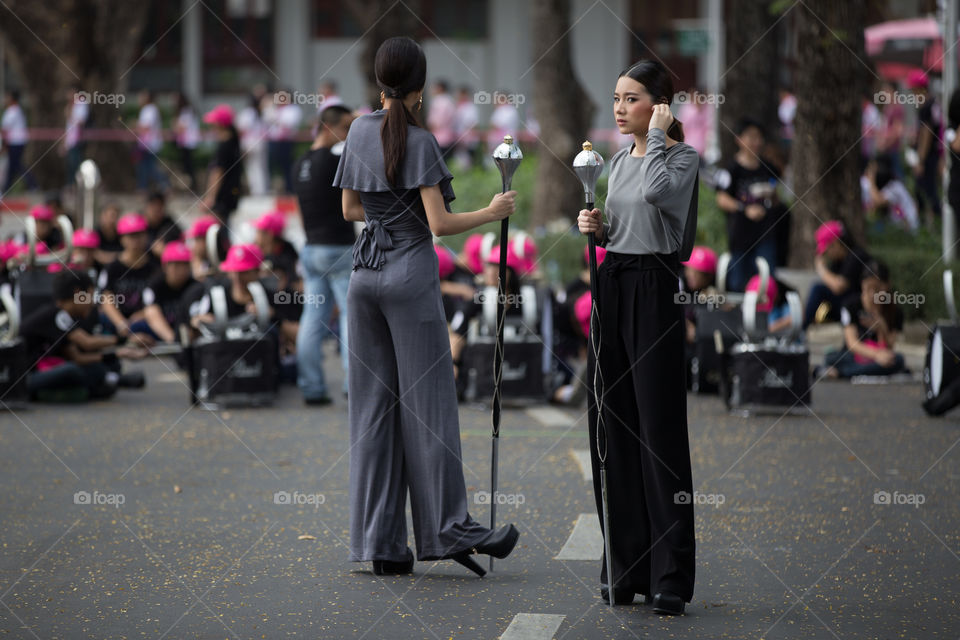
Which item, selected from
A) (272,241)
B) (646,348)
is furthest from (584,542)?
(272,241)

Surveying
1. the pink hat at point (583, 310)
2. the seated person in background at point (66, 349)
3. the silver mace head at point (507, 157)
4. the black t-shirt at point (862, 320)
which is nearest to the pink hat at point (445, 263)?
the pink hat at point (583, 310)

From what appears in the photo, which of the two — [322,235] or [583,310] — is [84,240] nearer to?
[322,235]

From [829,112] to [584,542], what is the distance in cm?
916

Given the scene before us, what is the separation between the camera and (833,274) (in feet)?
39.3

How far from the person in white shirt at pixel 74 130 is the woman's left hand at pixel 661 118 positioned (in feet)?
64.9

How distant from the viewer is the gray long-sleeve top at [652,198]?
4988mm

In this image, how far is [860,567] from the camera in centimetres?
573

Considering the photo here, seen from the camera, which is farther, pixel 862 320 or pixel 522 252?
pixel 862 320

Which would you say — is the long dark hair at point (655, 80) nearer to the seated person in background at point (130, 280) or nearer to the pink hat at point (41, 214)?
the seated person in background at point (130, 280)

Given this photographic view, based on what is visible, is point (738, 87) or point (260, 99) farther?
point (260, 99)

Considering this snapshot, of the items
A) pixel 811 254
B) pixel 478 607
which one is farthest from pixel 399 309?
pixel 811 254

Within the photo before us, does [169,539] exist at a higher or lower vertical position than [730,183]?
lower

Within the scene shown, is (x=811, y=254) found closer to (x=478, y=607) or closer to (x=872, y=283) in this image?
(x=872, y=283)

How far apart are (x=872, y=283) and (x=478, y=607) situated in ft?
22.5
